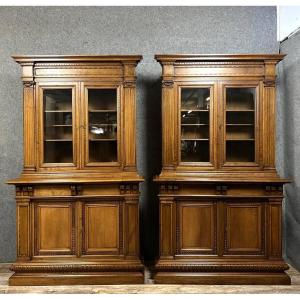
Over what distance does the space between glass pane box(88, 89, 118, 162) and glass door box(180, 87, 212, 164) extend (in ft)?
1.71

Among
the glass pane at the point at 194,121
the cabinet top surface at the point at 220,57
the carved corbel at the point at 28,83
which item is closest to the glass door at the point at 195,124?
the glass pane at the point at 194,121

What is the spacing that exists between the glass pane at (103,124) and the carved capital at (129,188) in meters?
0.23

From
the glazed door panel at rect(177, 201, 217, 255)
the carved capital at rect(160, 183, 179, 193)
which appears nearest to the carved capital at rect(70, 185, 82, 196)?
the carved capital at rect(160, 183, 179, 193)

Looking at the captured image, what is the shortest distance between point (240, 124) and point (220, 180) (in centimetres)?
47

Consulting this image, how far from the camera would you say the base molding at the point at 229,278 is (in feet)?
8.99

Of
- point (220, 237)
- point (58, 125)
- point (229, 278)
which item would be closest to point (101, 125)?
point (58, 125)

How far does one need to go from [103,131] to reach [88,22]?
112 cm

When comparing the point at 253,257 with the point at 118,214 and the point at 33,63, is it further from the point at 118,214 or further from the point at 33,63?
the point at 33,63

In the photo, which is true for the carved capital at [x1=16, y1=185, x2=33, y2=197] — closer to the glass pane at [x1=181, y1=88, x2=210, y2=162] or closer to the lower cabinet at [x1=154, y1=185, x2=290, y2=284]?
the lower cabinet at [x1=154, y1=185, x2=290, y2=284]

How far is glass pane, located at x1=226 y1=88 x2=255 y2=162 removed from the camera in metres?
2.83

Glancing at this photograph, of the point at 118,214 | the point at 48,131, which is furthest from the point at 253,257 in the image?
the point at 48,131

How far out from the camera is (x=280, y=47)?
334 cm

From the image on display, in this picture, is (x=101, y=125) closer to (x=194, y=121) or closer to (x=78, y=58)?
(x=78, y=58)

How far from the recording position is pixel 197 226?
9.14 feet
